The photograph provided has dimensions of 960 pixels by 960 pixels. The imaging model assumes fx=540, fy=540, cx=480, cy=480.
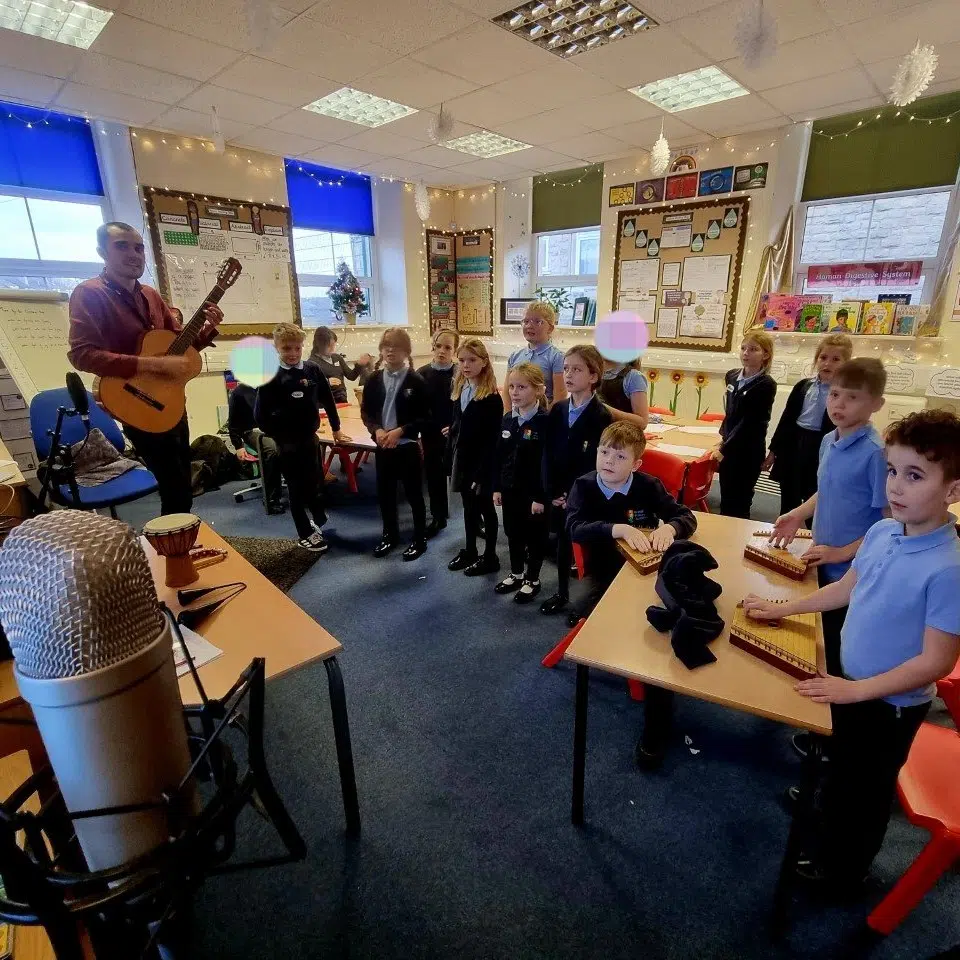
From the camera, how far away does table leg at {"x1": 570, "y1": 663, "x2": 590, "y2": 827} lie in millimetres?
1460

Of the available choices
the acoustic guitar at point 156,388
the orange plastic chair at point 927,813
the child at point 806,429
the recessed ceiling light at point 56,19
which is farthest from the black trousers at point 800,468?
the recessed ceiling light at point 56,19

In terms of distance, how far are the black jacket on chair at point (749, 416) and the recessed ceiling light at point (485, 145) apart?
3137 mm

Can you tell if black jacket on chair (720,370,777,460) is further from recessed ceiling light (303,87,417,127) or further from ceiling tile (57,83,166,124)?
ceiling tile (57,83,166,124)

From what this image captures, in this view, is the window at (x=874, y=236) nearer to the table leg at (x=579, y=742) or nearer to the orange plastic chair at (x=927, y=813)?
the orange plastic chair at (x=927, y=813)

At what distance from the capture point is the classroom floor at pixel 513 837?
1.35 metres

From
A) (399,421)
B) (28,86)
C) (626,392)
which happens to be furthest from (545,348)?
(28,86)

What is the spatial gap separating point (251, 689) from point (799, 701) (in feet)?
3.75

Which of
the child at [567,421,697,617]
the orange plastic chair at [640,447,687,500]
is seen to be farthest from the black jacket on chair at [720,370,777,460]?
the child at [567,421,697,617]

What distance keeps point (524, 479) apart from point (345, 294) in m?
4.18

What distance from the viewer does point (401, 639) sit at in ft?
8.48

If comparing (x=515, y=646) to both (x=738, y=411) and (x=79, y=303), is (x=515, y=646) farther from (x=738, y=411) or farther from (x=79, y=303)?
(x=79, y=303)

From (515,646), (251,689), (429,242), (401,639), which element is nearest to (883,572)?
(251,689)

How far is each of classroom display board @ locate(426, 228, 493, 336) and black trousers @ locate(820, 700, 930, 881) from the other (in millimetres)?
6205

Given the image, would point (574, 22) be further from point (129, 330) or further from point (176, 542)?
point (176, 542)
